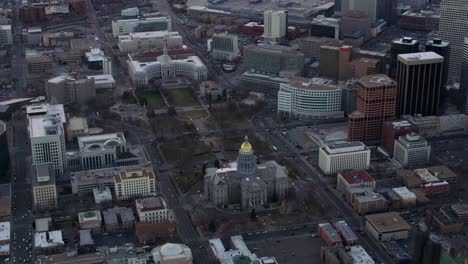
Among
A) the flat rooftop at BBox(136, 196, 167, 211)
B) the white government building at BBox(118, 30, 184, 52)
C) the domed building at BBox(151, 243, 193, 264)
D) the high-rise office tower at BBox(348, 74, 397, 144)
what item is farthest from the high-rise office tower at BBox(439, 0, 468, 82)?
the domed building at BBox(151, 243, 193, 264)

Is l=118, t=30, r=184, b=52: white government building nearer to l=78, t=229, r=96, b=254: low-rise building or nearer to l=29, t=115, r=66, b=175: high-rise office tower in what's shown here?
l=29, t=115, r=66, b=175: high-rise office tower

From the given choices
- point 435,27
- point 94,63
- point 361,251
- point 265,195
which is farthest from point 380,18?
point 361,251

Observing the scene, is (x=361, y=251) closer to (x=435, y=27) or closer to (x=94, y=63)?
(x=94, y=63)

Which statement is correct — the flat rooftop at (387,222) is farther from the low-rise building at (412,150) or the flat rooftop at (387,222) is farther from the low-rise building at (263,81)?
the low-rise building at (263,81)

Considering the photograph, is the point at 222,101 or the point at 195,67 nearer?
the point at 222,101

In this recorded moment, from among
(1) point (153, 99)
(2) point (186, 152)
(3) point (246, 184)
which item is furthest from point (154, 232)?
(1) point (153, 99)

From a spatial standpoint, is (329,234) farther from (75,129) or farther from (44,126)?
(75,129)

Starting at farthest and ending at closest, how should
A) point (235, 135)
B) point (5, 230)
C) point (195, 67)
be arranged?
1. point (195, 67)
2. point (235, 135)
3. point (5, 230)

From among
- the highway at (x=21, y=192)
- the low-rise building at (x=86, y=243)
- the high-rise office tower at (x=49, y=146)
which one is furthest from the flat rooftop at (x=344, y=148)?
the highway at (x=21, y=192)
